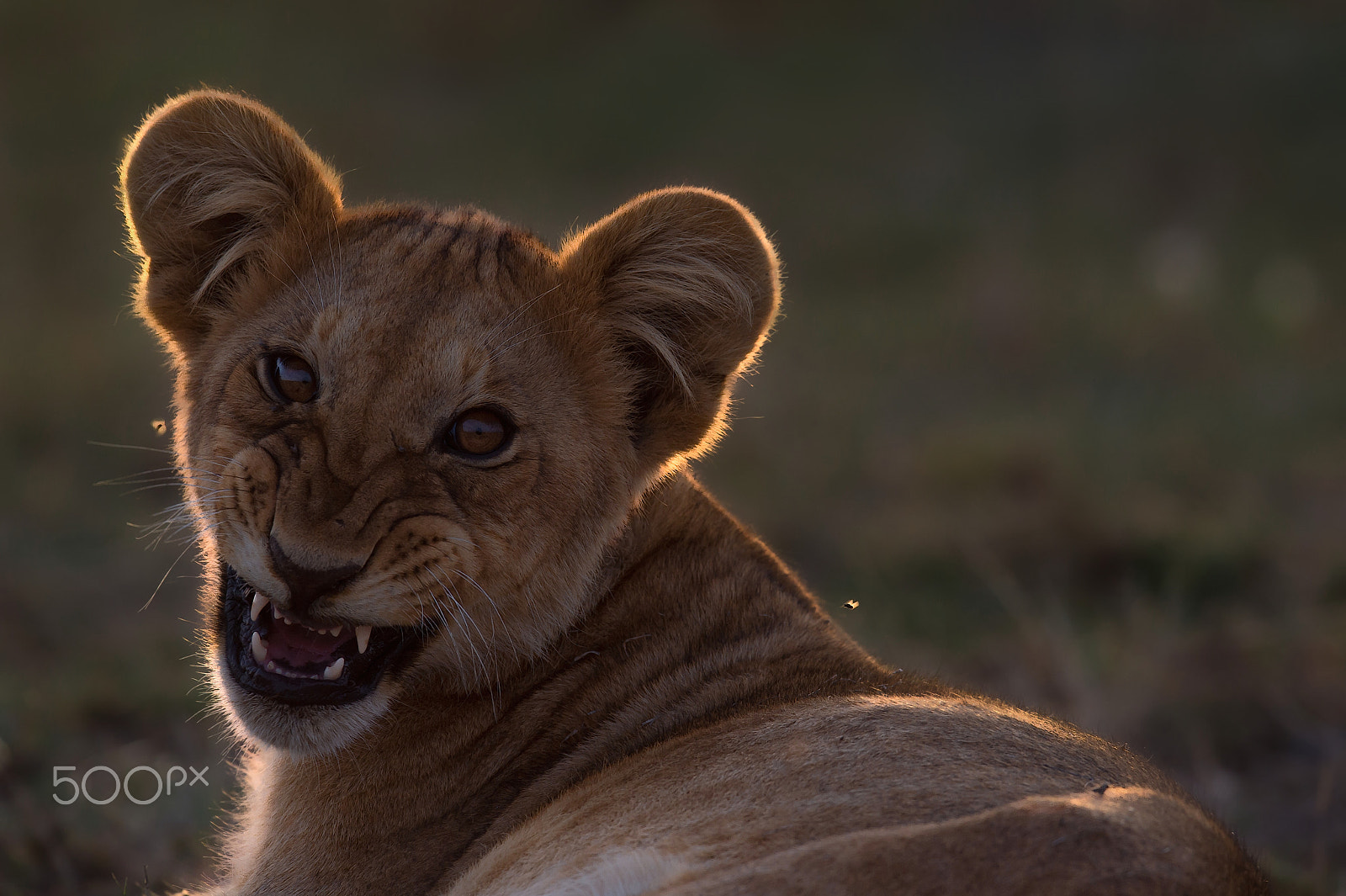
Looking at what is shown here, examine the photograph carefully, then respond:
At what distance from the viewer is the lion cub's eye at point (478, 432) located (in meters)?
3.11

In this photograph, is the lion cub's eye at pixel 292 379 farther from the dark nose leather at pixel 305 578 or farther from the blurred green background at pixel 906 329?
the blurred green background at pixel 906 329

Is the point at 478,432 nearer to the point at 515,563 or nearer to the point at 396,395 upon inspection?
the point at 396,395

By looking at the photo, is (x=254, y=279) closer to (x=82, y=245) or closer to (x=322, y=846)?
(x=322, y=846)

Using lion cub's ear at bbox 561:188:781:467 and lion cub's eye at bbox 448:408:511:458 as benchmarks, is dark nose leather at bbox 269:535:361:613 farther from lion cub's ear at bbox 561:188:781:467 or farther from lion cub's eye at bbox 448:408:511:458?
lion cub's ear at bbox 561:188:781:467

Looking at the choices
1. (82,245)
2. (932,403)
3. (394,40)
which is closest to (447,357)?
(932,403)

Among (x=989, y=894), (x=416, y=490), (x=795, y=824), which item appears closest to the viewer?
(x=989, y=894)

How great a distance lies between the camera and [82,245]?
1347cm

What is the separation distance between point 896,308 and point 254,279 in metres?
11.8

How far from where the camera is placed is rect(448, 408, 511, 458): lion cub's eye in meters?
3.11

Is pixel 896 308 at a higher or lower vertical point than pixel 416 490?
lower

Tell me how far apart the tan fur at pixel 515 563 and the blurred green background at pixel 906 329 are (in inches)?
34.6

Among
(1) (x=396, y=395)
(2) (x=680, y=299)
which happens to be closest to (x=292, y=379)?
(1) (x=396, y=395)

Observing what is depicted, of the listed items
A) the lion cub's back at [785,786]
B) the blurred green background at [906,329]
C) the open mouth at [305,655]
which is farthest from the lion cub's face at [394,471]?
the blurred green background at [906,329]

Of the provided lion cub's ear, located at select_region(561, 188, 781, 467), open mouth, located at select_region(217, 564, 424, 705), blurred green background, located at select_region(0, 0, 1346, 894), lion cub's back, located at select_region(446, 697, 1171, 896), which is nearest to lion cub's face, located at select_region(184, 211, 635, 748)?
open mouth, located at select_region(217, 564, 424, 705)
